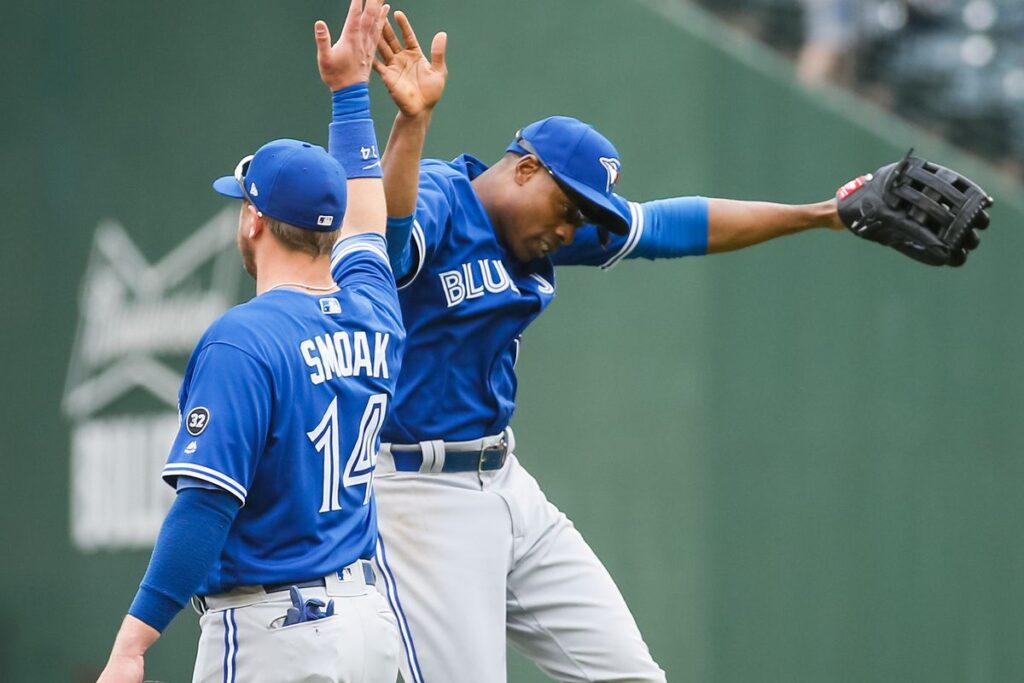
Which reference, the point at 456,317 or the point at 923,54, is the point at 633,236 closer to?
the point at 456,317

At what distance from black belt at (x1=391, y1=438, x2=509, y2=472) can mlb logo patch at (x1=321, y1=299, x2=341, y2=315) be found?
2.94 ft

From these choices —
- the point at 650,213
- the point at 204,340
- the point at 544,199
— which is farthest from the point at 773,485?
the point at 204,340

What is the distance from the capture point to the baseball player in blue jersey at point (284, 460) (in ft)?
10.6

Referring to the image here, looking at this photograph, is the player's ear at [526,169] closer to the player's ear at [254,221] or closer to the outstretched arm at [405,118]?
the outstretched arm at [405,118]

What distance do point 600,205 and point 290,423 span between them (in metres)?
1.31

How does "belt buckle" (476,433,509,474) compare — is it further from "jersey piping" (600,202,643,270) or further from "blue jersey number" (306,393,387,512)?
"blue jersey number" (306,393,387,512)

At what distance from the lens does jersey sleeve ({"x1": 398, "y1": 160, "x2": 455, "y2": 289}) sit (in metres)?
4.14

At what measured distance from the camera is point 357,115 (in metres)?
3.91

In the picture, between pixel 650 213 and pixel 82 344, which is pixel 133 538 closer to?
pixel 82 344

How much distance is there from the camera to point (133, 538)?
9055 millimetres

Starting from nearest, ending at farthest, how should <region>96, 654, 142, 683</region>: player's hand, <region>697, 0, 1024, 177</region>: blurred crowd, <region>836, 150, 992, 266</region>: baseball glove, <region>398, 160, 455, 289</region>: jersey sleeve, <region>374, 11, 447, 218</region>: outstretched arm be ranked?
1. <region>96, 654, 142, 683</region>: player's hand
2. <region>374, 11, 447, 218</region>: outstretched arm
3. <region>398, 160, 455, 289</region>: jersey sleeve
4. <region>836, 150, 992, 266</region>: baseball glove
5. <region>697, 0, 1024, 177</region>: blurred crowd

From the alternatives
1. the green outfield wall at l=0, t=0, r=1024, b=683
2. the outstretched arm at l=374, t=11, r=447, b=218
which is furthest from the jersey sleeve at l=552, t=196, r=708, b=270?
the green outfield wall at l=0, t=0, r=1024, b=683

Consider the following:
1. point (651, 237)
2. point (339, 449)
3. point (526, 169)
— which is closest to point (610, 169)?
point (526, 169)

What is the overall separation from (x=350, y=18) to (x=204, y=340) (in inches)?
38.2
